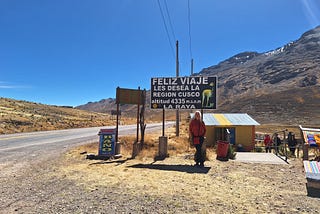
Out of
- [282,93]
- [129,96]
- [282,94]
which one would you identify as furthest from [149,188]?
[282,93]

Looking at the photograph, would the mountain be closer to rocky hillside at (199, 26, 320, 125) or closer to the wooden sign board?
rocky hillside at (199, 26, 320, 125)

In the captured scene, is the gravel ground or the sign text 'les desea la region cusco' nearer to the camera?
the gravel ground

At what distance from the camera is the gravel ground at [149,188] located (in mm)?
4848

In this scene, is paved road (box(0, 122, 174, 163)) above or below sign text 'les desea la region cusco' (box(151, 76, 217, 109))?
below

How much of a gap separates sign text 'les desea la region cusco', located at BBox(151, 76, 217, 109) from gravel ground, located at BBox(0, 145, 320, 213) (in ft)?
9.65

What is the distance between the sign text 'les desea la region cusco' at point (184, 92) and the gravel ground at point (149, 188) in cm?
294

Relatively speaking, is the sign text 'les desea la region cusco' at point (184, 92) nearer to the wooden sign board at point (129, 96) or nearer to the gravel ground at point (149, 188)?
the wooden sign board at point (129, 96)

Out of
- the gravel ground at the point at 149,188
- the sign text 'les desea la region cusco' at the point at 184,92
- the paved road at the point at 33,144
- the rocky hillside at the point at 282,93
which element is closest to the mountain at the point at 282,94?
the rocky hillside at the point at 282,93

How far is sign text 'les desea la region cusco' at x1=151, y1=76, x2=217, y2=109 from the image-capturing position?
36.3 ft

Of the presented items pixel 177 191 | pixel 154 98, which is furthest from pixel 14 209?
pixel 154 98

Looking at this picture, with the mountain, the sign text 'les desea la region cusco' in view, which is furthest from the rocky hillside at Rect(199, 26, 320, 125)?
the sign text 'les desea la region cusco'

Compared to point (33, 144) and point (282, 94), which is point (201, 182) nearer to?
point (33, 144)

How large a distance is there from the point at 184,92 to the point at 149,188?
6003mm

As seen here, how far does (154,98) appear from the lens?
38.5 ft
